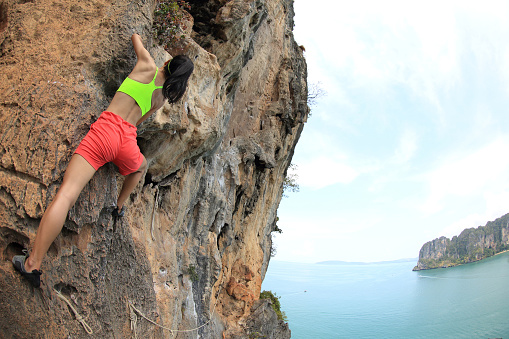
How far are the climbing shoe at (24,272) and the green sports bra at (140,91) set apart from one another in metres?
1.51

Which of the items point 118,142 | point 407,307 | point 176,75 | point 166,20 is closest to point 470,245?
point 407,307

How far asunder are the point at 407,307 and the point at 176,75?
57.0m

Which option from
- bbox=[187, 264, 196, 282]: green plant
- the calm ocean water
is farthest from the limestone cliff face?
the calm ocean water

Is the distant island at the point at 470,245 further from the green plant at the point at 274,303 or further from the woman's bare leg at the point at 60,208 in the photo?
the woman's bare leg at the point at 60,208

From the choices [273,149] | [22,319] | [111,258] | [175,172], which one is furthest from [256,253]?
[22,319]

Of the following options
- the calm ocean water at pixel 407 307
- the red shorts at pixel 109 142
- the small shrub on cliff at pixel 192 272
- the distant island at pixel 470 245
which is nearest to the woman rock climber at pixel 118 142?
the red shorts at pixel 109 142

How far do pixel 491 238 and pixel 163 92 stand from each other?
102410mm

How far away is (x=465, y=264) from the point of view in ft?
271

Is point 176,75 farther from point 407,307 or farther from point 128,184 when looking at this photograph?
point 407,307

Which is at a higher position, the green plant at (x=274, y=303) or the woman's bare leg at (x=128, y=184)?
the woman's bare leg at (x=128, y=184)

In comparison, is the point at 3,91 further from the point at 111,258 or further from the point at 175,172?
the point at 175,172

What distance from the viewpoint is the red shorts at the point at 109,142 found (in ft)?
8.84

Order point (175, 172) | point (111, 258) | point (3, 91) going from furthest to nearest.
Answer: point (175, 172) → point (111, 258) → point (3, 91)

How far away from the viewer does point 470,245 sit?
8575cm
